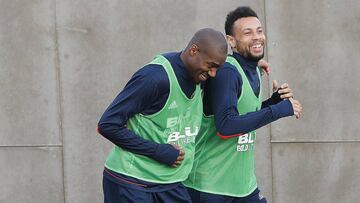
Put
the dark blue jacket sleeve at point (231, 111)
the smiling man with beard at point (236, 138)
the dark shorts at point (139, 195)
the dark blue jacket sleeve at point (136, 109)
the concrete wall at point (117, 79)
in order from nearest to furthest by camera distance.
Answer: the dark blue jacket sleeve at point (136, 109) < the dark shorts at point (139, 195) < the dark blue jacket sleeve at point (231, 111) < the smiling man with beard at point (236, 138) < the concrete wall at point (117, 79)

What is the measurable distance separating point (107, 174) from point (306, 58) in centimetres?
281

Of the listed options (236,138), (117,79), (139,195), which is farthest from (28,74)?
(139,195)

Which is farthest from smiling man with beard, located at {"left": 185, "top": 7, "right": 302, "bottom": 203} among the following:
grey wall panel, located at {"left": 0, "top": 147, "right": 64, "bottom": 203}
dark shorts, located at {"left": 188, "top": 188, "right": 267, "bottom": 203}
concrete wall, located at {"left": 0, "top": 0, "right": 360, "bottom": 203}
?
grey wall panel, located at {"left": 0, "top": 147, "right": 64, "bottom": 203}

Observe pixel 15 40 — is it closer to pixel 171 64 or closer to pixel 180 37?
pixel 180 37

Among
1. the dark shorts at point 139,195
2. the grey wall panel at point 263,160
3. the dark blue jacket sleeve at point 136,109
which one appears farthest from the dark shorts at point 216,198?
the grey wall panel at point 263,160

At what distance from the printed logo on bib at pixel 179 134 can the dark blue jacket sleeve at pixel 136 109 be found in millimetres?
85

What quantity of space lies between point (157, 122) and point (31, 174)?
107 inches

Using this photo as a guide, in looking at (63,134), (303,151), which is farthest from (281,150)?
(63,134)

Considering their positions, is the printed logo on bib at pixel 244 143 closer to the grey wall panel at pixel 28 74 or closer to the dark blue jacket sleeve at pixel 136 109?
the dark blue jacket sleeve at pixel 136 109

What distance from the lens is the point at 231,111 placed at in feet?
14.1

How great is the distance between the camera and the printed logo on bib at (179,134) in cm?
419

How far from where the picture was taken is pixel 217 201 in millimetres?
4559

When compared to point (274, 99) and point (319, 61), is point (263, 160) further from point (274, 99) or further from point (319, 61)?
point (274, 99)

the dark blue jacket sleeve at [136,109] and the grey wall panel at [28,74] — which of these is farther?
the grey wall panel at [28,74]
